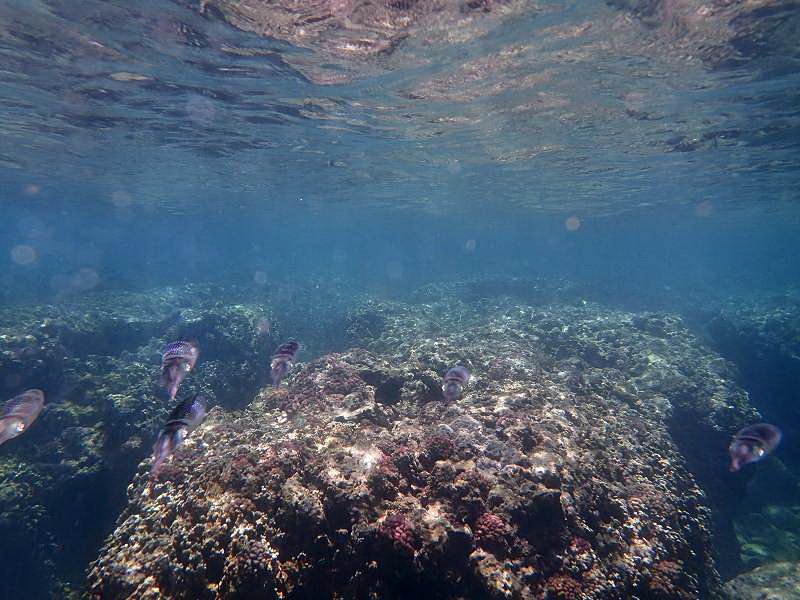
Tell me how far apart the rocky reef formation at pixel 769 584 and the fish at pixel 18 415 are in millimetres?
12181

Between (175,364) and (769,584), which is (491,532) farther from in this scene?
(769,584)

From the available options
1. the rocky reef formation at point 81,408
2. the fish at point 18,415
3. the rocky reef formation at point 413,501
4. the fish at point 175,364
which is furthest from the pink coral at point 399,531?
the rocky reef formation at point 81,408

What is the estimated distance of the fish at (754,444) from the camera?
624cm

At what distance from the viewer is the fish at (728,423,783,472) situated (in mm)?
6242

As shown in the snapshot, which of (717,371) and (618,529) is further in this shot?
(717,371)

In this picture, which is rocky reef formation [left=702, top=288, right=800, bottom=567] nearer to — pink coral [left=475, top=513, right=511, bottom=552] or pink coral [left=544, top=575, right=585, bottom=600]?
pink coral [left=544, top=575, right=585, bottom=600]

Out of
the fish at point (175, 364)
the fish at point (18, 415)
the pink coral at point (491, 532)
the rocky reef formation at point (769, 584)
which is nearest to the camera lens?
the fish at point (18, 415)

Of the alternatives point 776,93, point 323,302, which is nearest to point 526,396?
point 776,93

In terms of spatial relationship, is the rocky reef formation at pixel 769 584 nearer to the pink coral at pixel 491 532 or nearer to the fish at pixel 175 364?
the pink coral at pixel 491 532

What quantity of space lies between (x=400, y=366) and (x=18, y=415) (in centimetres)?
788

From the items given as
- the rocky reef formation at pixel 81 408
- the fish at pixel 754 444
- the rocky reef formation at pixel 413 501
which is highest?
the fish at pixel 754 444

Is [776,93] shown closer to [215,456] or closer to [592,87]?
[592,87]

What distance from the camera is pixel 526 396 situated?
9438 millimetres

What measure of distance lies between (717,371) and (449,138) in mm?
15565
